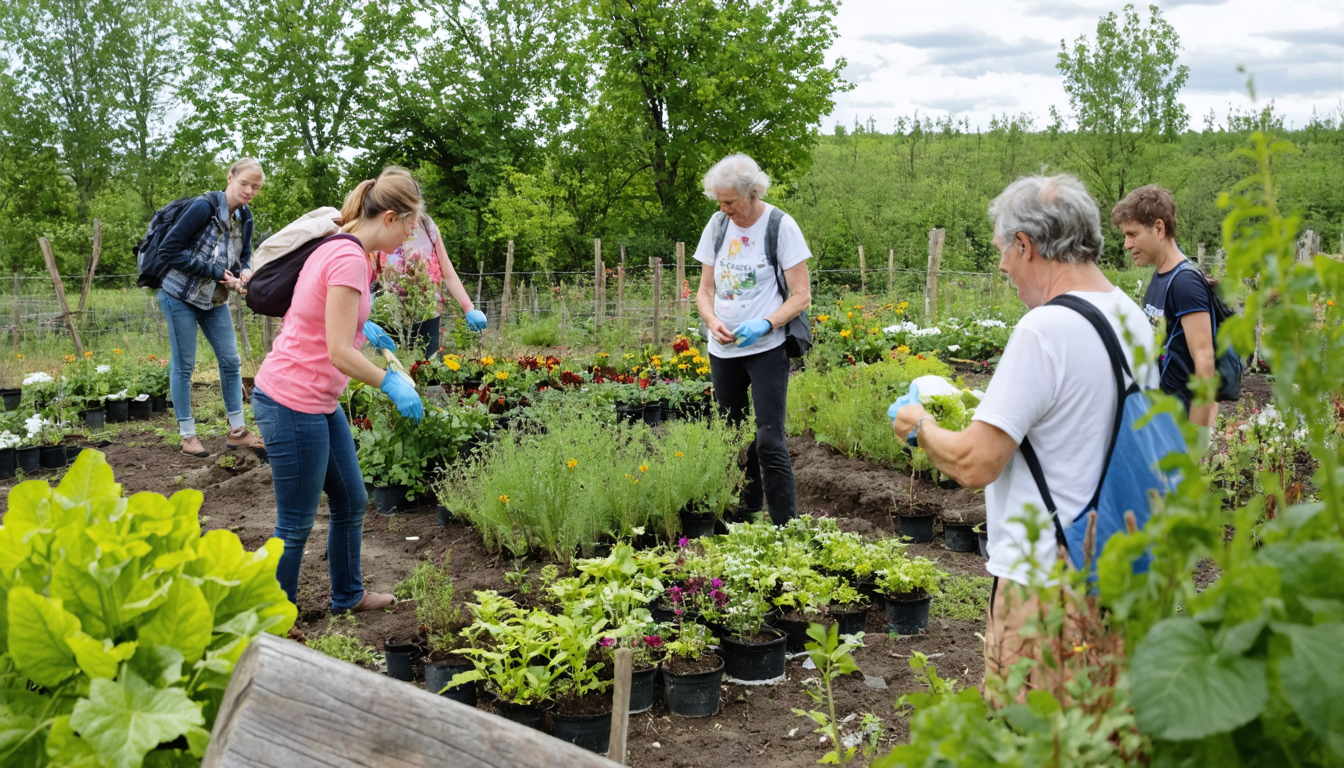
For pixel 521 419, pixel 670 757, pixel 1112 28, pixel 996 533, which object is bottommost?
pixel 670 757

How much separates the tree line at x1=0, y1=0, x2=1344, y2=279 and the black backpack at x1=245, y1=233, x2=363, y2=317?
1963cm

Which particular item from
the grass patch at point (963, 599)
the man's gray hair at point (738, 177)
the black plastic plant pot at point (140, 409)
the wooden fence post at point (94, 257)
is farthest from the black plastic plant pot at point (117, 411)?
the grass patch at point (963, 599)

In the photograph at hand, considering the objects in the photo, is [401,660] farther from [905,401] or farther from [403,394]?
[905,401]

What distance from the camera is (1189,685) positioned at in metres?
0.65

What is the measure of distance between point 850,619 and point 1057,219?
83.6 inches

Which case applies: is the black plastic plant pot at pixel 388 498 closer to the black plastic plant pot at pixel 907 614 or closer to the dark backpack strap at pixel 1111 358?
the black plastic plant pot at pixel 907 614

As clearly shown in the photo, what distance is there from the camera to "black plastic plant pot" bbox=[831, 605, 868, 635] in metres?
3.64

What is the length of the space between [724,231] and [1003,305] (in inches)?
471

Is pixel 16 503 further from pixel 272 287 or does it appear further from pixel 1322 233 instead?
pixel 1322 233

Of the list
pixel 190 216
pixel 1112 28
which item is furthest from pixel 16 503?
pixel 1112 28

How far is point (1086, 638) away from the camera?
979 mm

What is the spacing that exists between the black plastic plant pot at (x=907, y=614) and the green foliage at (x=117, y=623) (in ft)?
9.33

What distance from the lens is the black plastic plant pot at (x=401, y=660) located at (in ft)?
10.6

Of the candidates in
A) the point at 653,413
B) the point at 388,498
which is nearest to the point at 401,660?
the point at 388,498
